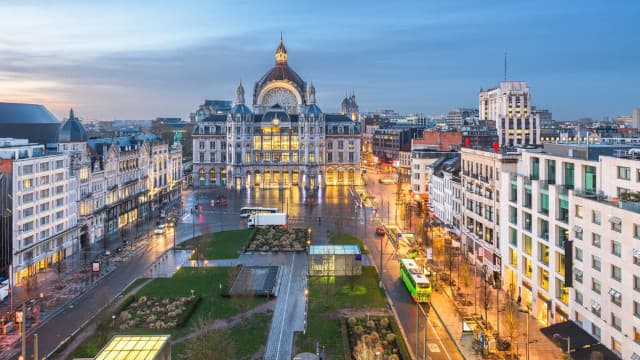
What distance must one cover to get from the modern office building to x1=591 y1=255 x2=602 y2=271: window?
99389mm

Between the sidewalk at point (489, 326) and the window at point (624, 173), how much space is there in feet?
40.0

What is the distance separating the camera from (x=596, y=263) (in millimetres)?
34875

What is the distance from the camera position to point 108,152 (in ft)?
253

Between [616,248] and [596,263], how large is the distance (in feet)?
7.94

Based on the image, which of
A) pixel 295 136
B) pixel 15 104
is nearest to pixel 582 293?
pixel 15 104

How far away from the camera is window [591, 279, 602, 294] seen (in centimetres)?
3424

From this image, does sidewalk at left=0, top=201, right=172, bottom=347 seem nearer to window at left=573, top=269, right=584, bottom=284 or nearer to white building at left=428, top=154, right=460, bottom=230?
window at left=573, top=269, right=584, bottom=284

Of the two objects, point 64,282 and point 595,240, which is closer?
point 595,240

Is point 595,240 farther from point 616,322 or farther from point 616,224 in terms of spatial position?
point 616,322

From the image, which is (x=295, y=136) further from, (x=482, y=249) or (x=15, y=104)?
(x=482, y=249)

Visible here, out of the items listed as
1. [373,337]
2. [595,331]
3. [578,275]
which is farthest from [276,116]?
[595,331]

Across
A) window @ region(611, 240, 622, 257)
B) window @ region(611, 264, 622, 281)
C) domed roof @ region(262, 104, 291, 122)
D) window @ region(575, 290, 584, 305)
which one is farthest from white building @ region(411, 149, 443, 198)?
window @ region(611, 264, 622, 281)

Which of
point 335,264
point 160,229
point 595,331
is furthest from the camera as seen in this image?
point 160,229

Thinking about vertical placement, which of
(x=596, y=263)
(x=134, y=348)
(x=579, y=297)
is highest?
(x=596, y=263)
